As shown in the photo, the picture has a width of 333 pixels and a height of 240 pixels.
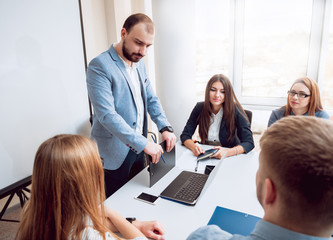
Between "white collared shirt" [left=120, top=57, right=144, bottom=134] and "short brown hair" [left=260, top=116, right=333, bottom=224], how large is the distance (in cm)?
120

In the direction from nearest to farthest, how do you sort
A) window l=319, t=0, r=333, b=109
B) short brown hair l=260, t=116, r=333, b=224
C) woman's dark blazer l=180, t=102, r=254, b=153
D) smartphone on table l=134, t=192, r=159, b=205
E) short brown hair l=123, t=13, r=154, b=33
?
1. short brown hair l=260, t=116, r=333, b=224
2. smartphone on table l=134, t=192, r=159, b=205
3. short brown hair l=123, t=13, r=154, b=33
4. woman's dark blazer l=180, t=102, r=254, b=153
5. window l=319, t=0, r=333, b=109

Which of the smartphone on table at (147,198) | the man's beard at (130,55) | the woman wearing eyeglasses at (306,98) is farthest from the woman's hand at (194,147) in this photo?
the woman wearing eyeglasses at (306,98)

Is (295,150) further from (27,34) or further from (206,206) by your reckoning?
(27,34)

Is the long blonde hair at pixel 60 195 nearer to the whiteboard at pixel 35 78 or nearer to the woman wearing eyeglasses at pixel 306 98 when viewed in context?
the whiteboard at pixel 35 78

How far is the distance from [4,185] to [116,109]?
889 millimetres

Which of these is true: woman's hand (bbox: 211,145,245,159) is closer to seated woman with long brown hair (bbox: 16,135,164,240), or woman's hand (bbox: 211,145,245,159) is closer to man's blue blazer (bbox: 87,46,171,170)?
man's blue blazer (bbox: 87,46,171,170)

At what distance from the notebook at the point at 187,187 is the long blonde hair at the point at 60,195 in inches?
18.8

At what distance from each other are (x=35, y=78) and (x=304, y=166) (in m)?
1.85

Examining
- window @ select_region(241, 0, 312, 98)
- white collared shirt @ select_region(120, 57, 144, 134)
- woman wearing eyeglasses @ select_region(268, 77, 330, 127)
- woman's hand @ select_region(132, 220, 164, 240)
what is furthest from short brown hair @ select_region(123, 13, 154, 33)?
window @ select_region(241, 0, 312, 98)

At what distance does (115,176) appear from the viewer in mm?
1661

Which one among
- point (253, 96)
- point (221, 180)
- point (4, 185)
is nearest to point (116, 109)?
point (221, 180)

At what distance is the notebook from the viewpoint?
1194 mm

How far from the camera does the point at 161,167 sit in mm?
1407

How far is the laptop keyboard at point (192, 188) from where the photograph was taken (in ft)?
3.95
